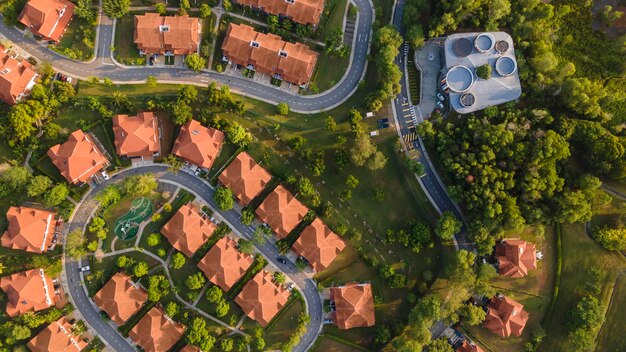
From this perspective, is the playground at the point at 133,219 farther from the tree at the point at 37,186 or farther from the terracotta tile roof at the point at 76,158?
the tree at the point at 37,186

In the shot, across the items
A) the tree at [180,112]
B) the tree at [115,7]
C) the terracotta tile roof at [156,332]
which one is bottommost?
the terracotta tile roof at [156,332]

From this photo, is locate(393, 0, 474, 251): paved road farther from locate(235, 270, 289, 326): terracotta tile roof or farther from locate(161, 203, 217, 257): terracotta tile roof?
locate(161, 203, 217, 257): terracotta tile roof

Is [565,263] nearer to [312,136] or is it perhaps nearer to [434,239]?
[434,239]

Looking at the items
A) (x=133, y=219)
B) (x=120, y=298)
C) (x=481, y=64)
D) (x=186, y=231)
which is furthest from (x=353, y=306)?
(x=481, y=64)

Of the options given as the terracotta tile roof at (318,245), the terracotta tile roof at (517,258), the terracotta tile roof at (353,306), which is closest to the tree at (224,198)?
the terracotta tile roof at (318,245)

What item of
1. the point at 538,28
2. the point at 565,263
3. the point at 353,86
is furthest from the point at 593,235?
the point at 353,86

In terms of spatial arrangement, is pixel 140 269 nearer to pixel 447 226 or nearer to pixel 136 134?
pixel 136 134
